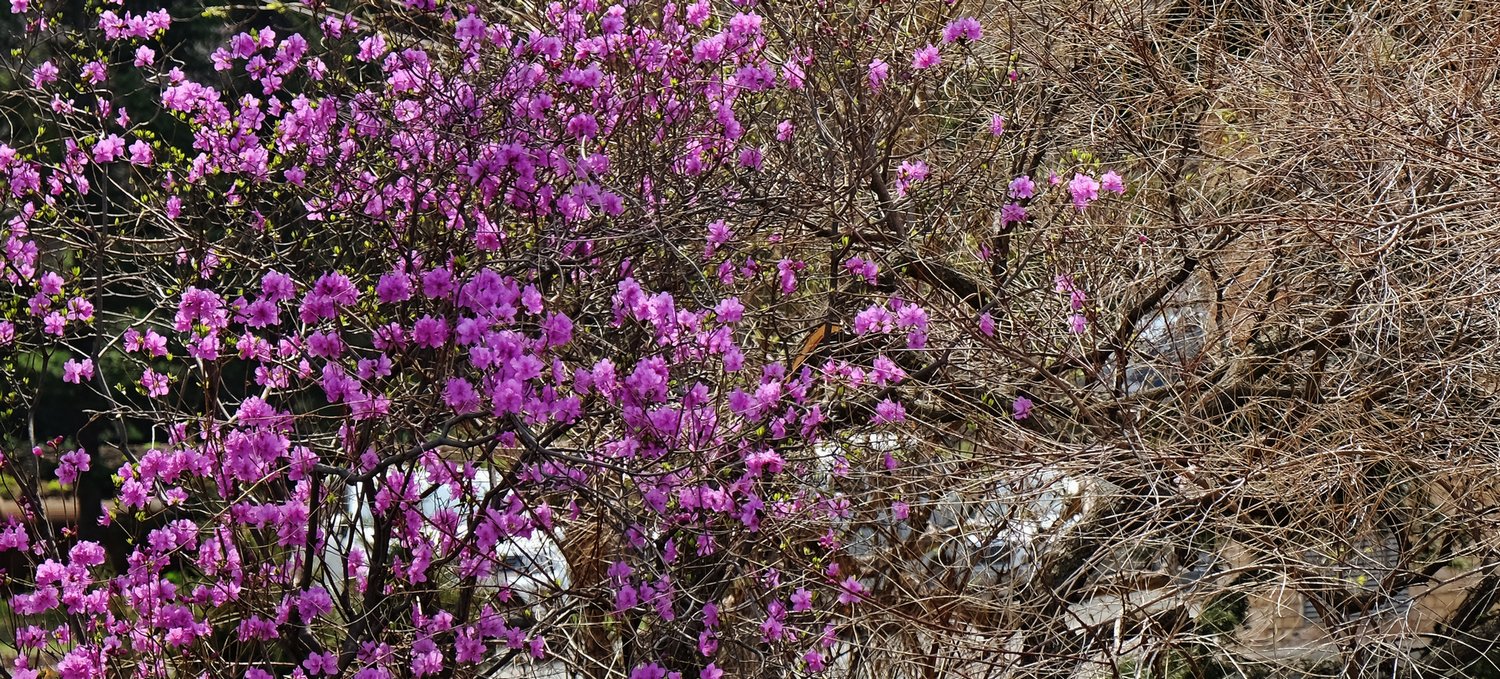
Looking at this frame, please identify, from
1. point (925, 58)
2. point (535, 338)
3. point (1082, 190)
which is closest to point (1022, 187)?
point (1082, 190)

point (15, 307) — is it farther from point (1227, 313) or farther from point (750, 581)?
point (1227, 313)

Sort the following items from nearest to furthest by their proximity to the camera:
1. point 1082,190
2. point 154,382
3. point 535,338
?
point 535,338, point 154,382, point 1082,190

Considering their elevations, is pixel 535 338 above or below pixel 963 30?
below

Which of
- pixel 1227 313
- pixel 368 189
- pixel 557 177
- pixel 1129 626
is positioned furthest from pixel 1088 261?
pixel 368 189

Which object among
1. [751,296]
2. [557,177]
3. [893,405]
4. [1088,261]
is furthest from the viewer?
[751,296]

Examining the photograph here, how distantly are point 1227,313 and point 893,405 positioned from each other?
1.29 metres

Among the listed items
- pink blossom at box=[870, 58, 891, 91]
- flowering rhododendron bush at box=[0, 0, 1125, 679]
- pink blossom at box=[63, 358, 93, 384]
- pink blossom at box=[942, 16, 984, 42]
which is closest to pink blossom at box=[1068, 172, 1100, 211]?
flowering rhododendron bush at box=[0, 0, 1125, 679]

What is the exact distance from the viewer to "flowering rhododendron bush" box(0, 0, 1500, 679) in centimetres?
362

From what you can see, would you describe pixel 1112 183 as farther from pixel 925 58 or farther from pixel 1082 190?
pixel 925 58

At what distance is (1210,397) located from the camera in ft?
15.0

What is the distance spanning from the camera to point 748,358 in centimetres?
457

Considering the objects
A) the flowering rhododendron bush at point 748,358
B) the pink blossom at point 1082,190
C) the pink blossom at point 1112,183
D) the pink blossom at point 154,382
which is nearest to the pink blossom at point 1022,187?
the flowering rhododendron bush at point 748,358

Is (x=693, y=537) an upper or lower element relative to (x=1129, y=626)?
upper

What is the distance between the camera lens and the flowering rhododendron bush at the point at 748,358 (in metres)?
3.62
